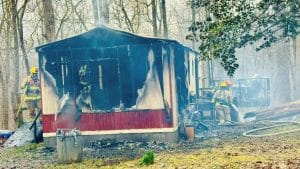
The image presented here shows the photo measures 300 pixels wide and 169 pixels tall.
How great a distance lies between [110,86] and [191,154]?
3.72 meters

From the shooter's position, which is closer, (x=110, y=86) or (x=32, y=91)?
(x=110, y=86)

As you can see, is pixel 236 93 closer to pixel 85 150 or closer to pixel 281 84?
pixel 281 84

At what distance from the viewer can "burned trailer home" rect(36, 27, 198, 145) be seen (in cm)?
1420

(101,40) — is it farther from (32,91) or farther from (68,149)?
(32,91)

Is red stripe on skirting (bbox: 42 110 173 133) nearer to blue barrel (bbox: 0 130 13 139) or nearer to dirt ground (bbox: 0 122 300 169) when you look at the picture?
dirt ground (bbox: 0 122 300 169)

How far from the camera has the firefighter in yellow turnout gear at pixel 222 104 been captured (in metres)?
20.7

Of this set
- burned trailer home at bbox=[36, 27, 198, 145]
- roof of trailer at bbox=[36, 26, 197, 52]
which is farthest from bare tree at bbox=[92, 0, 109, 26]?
burned trailer home at bbox=[36, 27, 198, 145]

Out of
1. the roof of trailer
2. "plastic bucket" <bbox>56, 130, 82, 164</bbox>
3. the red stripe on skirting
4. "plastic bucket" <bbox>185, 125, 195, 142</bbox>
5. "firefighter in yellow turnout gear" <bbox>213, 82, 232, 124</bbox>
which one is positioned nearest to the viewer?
"plastic bucket" <bbox>56, 130, 82, 164</bbox>

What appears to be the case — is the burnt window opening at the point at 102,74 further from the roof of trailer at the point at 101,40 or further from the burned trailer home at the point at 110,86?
the roof of trailer at the point at 101,40

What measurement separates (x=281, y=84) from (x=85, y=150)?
1790 cm

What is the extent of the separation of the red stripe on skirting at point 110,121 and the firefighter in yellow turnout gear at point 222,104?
6.81 metres

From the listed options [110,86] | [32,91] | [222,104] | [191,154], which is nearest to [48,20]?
[32,91]

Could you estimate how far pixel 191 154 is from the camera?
39.8ft

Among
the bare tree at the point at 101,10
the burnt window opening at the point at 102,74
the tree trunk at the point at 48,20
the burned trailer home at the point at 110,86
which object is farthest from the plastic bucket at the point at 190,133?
the bare tree at the point at 101,10
